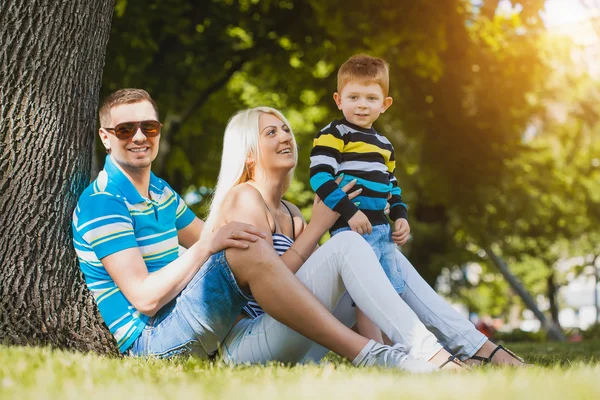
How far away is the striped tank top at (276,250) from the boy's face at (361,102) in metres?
0.90

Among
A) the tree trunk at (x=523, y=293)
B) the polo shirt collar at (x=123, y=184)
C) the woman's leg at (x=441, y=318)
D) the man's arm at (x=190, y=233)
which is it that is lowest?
the tree trunk at (x=523, y=293)

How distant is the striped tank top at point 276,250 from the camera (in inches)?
160

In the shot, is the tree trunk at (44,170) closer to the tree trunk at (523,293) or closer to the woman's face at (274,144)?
the woman's face at (274,144)

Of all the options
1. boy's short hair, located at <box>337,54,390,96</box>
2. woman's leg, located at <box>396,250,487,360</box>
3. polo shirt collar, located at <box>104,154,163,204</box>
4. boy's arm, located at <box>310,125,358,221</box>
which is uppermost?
boy's short hair, located at <box>337,54,390,96</box>

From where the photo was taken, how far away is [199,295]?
366 centimetres

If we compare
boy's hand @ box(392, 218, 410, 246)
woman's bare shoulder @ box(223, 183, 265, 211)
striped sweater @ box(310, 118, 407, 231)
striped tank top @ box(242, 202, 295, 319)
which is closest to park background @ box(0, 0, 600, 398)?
striped tank top @ box(242, 202, 295, 319)

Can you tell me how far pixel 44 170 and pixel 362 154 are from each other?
6.39ft

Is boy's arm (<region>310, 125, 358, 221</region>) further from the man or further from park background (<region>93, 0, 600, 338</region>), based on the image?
park background (<region>93, 0, 600, 338</region>)

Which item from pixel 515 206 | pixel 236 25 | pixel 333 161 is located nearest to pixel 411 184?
pixel 515 206

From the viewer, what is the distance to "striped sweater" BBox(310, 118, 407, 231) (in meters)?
4.39

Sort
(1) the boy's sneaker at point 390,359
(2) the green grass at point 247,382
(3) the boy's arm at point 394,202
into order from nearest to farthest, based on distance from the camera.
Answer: (2) the green grass at point 247,382 < (1) the boy's sneaker at point 390,359 < (3) the boy's arm at point 394,202

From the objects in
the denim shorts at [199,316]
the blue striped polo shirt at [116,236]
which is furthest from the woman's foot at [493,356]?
the blue striped polo shirt at [116,236]

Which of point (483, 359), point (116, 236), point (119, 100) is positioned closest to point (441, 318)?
point (483, 359)

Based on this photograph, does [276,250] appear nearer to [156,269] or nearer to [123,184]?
[156,269]
